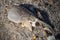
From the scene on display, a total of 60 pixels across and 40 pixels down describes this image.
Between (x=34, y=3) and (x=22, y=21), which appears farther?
(x=34, y=3)

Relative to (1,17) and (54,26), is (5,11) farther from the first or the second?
(54,26)

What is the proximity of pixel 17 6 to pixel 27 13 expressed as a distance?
6.6 inches

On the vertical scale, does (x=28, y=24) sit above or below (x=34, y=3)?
below

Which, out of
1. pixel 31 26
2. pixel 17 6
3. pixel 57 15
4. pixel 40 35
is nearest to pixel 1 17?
pixel 17 6

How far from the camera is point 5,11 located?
200 cm

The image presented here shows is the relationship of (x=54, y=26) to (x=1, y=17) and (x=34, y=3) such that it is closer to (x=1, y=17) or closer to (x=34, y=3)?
(x=34, y=3)

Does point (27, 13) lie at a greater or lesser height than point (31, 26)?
greater

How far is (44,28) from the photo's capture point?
6.11ft

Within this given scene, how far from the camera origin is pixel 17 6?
1982 mm

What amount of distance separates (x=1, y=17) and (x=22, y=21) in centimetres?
26

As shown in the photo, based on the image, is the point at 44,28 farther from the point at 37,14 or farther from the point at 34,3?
the point at 34,3

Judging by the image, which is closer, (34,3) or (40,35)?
(40,35)

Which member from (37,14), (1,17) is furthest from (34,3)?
(1,17)

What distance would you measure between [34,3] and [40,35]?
41 cm
